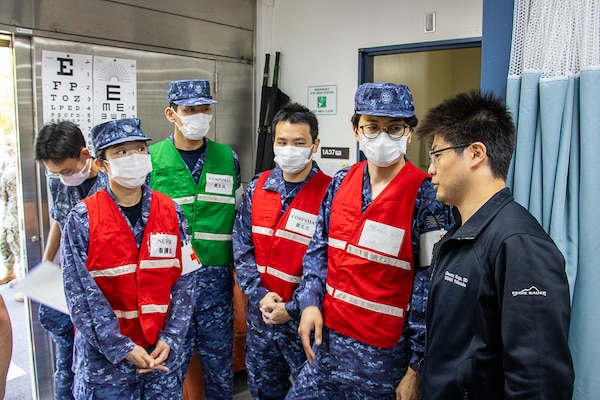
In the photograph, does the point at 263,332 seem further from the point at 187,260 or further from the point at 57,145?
the point at 57,145

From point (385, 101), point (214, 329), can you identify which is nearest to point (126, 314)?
point (214, 329)

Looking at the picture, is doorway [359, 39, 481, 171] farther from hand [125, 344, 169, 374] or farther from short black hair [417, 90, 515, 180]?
hand [125, 344, 169, 374]

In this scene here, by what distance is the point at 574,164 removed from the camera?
4.80 feet

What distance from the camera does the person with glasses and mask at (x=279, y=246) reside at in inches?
83.8

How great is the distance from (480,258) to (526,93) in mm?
627

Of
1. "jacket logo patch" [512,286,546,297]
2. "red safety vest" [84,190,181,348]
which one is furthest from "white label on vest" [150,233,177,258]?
"jacket logo patch" [512,286,546,297]

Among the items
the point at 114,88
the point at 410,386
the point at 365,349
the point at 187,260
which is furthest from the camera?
the point at 114,88

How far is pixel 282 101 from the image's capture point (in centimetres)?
365

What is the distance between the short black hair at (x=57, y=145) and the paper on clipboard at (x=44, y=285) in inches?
19.1

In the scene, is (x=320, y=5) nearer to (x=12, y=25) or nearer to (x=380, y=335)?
(x=12, y=25)

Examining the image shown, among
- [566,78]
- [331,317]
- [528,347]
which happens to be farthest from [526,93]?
[331,317]

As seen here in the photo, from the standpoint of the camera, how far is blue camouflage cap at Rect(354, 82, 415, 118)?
1.73m

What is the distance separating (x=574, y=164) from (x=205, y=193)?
1.54 m

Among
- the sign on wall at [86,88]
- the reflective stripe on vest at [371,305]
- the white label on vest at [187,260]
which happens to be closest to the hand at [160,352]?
the white label on vest at [187,260]
